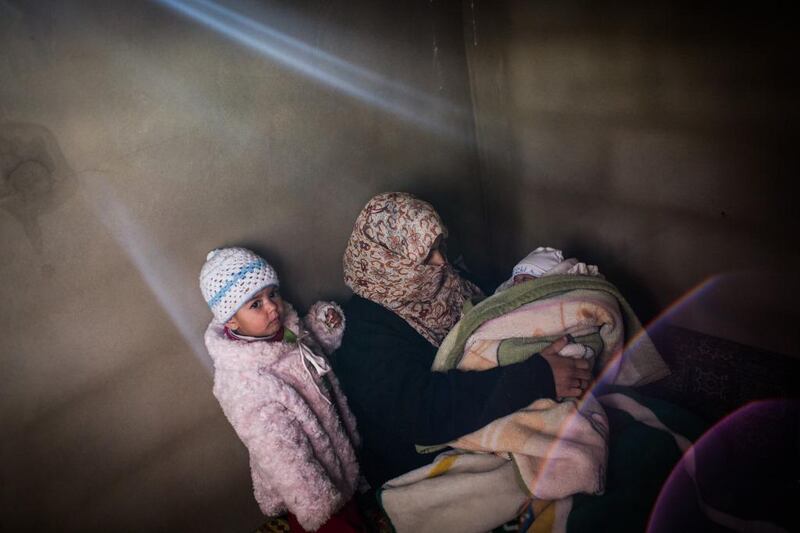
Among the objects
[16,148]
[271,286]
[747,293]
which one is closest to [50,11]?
[16,148]

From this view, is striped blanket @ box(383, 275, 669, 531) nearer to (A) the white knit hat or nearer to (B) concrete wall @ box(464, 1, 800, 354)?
(B) concrete wall @ box(464, 1, 800, 354)

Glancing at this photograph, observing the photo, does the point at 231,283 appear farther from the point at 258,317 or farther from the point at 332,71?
the point at 332,71

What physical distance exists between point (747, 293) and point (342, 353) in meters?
1.29

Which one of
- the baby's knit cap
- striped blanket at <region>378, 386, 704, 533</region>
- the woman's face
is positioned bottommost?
striped blanket at <region>378, 386, 704, 533</region>

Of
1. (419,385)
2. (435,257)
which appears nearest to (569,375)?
(419,385)

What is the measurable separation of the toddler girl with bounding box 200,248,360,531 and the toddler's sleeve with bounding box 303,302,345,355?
120 millimetres

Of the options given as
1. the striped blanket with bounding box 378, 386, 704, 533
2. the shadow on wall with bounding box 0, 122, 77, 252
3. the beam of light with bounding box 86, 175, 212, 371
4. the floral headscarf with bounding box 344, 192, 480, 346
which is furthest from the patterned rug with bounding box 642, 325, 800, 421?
the shadow on wall with bounding box 0, 122, 77, 252

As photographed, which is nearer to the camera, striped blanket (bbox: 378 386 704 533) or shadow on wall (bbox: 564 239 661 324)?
striped blanket (bbox: 378 386 704 533)

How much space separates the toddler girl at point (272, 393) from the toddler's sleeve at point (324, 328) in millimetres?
120

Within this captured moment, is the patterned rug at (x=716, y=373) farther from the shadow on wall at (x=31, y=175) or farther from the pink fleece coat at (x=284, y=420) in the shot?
the shadow on wall at (x=31, y=175)

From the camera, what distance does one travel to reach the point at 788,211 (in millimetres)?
1299

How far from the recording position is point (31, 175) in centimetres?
113

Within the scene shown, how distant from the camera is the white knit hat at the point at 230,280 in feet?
4.18

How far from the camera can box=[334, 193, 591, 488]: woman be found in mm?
1351
